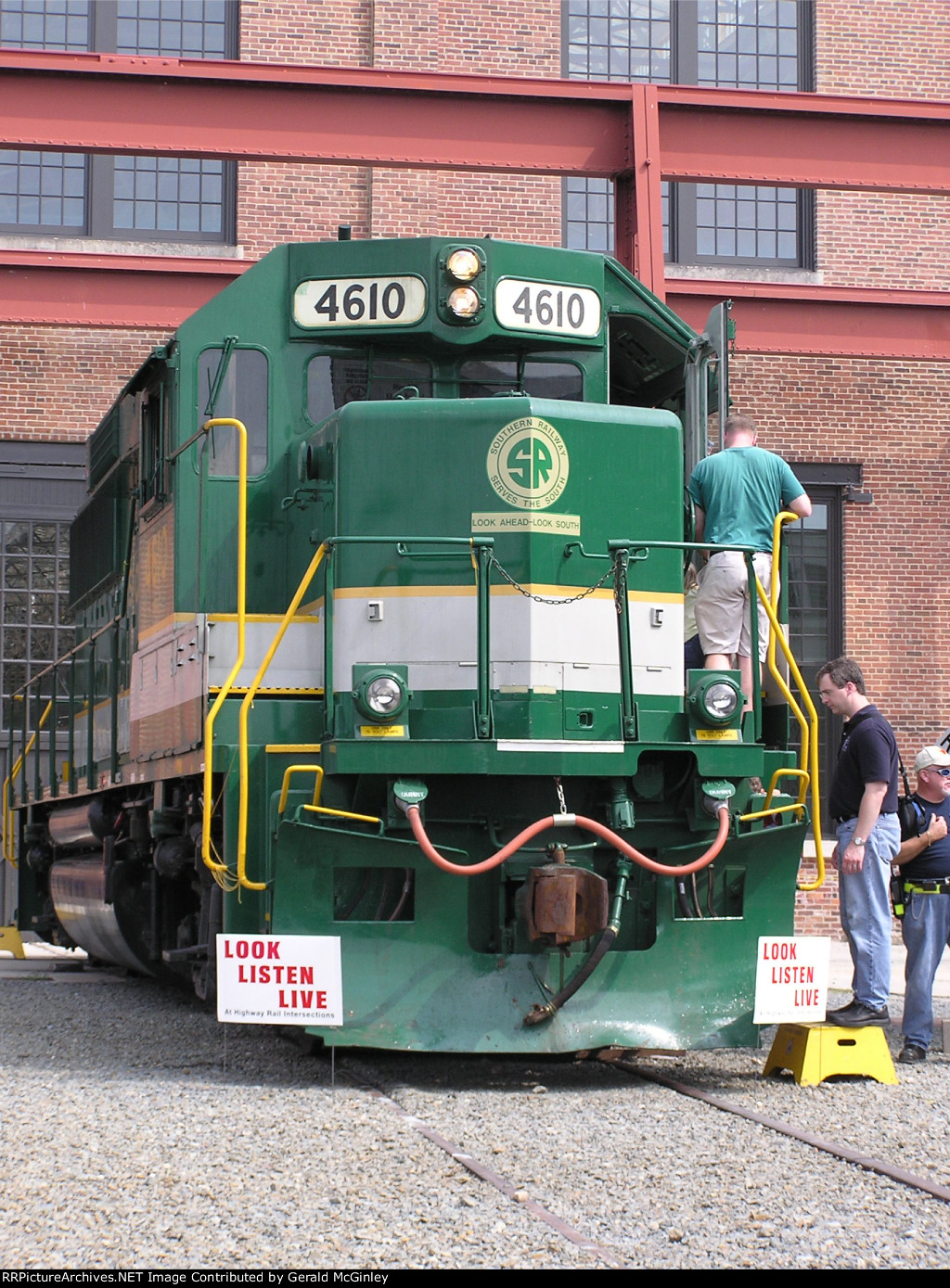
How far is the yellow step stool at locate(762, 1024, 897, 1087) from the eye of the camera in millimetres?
6281

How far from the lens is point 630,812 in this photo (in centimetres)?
606

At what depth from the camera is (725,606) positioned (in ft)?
21.6

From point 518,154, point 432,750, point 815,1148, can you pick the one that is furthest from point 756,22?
point 815,1148

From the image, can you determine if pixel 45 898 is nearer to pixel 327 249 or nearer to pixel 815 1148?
pixel 327 249

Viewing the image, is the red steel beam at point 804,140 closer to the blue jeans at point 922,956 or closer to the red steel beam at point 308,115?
the red steel beam at point 308,115

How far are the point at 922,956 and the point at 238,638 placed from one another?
3427 mm

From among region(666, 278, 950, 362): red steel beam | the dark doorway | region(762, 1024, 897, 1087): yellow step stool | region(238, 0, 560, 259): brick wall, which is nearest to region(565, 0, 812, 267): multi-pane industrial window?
region(238, 0, 560, 259): brick wall

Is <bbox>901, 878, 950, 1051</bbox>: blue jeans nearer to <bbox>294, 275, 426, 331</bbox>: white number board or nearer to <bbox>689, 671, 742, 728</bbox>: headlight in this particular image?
<bbox>689, 671, 742, 728</bbox>: headlight

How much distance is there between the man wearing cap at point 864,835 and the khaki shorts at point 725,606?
1.83ft

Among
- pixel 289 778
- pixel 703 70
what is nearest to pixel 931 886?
pixel 289 778

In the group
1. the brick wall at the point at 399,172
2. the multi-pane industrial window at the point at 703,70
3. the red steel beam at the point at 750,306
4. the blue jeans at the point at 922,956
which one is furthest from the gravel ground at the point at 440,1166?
the multi-pane industrial window at the point at 703,70

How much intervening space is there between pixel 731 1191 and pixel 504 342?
12.6ft

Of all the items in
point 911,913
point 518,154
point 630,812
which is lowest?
point 911,913

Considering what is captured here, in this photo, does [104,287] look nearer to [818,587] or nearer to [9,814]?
[9,814]
